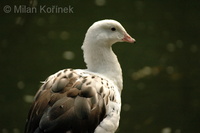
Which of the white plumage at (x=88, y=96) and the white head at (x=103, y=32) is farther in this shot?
the white head at (x=103, y=32)

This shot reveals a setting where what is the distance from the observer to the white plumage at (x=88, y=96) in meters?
1.59

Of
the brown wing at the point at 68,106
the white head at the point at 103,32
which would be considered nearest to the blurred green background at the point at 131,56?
the white head at the point at 103,32

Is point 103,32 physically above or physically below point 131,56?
above

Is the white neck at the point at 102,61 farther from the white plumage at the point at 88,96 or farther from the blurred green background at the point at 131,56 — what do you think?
the blurred green background at the point at 131,56

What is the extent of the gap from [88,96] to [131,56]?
150 centimetres

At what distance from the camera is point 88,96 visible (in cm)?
168

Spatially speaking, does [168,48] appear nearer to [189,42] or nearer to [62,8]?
[189,42]

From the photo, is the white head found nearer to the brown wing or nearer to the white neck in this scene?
the white neck

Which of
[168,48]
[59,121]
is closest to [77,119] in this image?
[59,121]

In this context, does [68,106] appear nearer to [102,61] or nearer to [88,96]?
[88,96]

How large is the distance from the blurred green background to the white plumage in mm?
1152

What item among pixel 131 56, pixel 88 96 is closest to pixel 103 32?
pixel 88 96

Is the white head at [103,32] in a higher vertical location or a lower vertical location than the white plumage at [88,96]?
higher

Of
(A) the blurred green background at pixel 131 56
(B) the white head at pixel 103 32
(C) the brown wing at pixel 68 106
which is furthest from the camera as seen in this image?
(A) the blurred green background at pixel 131 56
